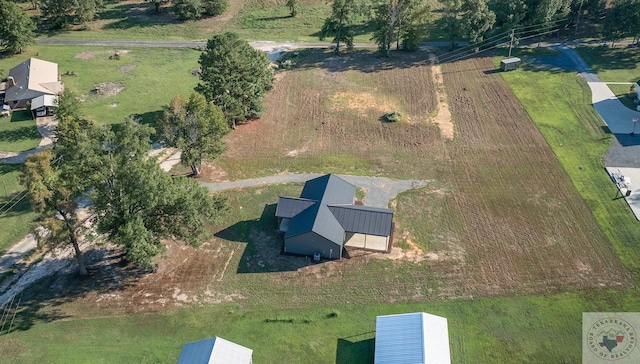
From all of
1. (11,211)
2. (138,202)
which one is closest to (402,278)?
(138,202)

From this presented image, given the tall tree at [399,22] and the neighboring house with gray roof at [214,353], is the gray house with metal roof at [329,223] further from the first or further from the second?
the tall tree at [399,22]

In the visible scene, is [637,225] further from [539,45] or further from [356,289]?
[539,45]

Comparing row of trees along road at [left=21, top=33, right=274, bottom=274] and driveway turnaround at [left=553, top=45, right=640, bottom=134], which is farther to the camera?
driveway turnaround at [left=553, top=45, right=640, bottom=134]

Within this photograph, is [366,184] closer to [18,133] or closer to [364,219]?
[364,219]

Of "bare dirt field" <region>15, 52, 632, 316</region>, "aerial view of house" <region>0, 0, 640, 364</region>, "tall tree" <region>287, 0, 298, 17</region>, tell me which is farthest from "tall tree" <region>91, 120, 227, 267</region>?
"tall tree" <region>287, 0, 298, 17</region>

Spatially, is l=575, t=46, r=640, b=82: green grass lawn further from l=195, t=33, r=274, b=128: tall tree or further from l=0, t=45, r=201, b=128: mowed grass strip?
l=0, t=45, r=201, b=128: mowed grass strip

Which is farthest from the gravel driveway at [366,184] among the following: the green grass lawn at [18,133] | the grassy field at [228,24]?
the grassy field at [228,24]
